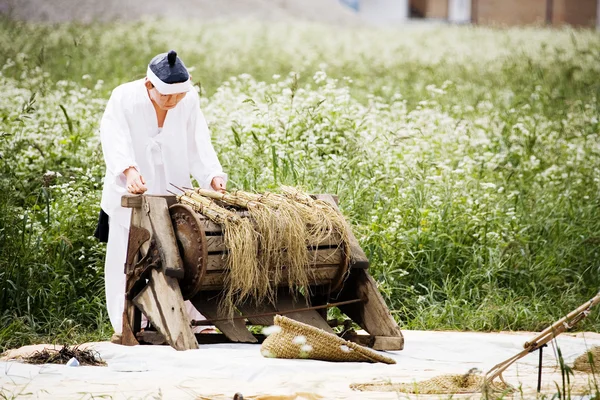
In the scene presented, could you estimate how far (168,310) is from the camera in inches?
197

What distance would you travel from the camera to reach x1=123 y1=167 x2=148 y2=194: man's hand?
5340mm

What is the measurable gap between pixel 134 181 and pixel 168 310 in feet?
2.62

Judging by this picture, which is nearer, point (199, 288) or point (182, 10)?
point (199, 288)

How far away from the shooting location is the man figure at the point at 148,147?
5.57 meters

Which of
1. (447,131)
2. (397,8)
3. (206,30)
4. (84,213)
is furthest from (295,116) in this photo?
(397,8)

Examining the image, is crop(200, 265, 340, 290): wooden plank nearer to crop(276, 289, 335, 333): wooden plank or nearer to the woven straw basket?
crop(276, 289, 335, 333): wooden plank

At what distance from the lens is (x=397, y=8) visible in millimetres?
32219

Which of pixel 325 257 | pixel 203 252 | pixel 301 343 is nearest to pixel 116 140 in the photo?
pixel 203 252

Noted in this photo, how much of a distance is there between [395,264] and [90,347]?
2492 mm

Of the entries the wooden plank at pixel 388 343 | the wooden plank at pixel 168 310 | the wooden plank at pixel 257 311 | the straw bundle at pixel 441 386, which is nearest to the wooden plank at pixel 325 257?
the wooden plank at pixel 257 311

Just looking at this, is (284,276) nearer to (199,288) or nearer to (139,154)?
(199,288)

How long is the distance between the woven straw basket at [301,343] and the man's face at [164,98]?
165cm

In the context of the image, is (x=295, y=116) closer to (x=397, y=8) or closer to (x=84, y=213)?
(x=84, y=213)

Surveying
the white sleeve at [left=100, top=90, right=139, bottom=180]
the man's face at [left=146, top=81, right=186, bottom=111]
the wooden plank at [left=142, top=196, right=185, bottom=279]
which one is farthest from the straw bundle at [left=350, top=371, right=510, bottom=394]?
the man's face at [left=146, top=81, right=186, bottom=111]
